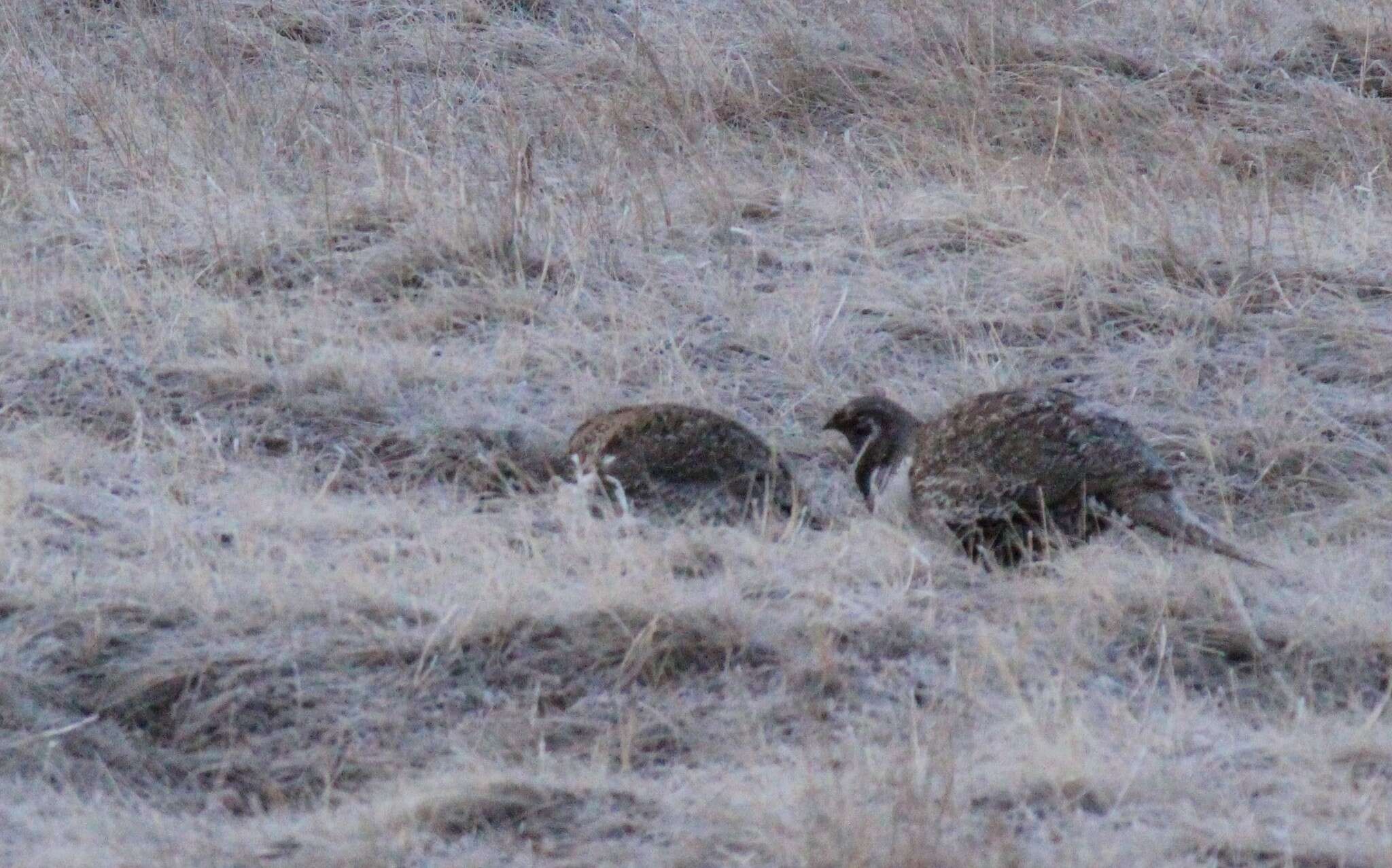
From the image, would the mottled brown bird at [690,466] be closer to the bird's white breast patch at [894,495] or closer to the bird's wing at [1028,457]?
the bird's white breast patch at [894,495]

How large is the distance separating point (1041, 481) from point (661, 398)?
49.9 inches

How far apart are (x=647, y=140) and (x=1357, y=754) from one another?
4.23 m

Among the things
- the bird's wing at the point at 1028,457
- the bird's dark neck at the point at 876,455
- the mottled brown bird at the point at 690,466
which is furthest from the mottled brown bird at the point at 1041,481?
the mottled brown bird at the point at 690,466

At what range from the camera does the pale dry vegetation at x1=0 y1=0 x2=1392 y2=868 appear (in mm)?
3100

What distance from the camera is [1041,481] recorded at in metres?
4.10

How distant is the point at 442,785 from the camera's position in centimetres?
307

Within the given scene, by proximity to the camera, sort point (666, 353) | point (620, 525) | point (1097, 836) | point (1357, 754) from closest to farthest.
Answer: point (1097, 836) → point (1357, 754) → point (620, 525) → point (666, 353)

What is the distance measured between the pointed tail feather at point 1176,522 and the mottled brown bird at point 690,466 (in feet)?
2.62

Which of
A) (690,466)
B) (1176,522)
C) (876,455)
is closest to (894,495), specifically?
(876,455)

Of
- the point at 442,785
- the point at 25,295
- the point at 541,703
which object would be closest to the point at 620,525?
the point at 541,703

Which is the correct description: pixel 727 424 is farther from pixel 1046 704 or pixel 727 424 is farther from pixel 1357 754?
pixel 1357 754

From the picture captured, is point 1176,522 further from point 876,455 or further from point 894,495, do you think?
point 876,455

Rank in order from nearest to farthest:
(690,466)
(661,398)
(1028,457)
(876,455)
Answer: (1028,457) < (690,466) < (876,455) < (661,398)

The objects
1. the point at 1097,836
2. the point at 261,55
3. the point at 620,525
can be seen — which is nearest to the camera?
the point at 1097,836
